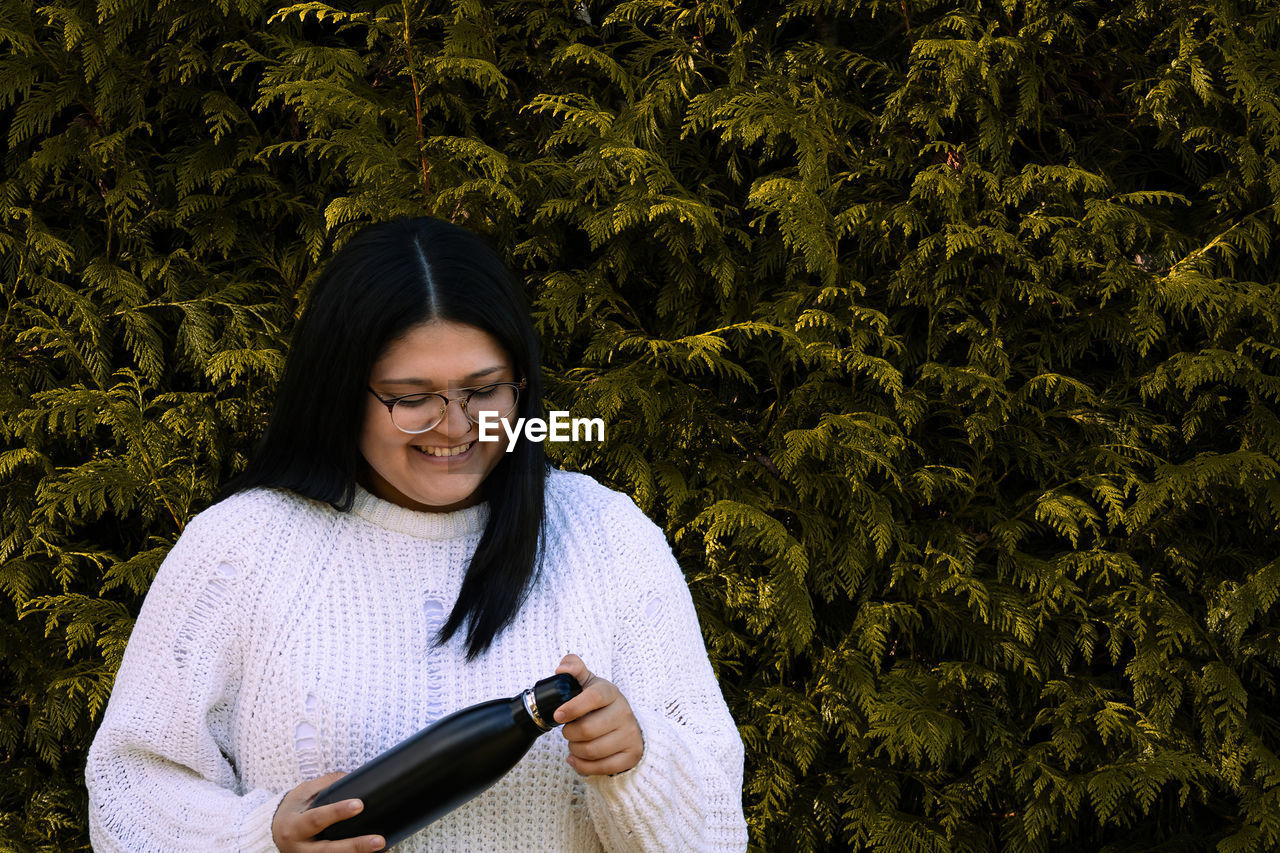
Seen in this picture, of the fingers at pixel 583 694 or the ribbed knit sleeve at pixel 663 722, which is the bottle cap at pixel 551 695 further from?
the ribbed knit sleeve at pixel 663 722

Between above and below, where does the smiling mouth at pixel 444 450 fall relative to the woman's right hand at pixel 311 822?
above

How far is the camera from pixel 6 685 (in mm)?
2941

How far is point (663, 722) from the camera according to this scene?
1618 millimetres

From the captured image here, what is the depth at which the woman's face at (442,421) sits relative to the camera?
169cm

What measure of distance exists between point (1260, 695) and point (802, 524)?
1.15 meters

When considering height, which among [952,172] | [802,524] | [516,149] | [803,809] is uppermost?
[516,149]

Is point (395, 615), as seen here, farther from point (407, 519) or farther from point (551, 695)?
point (551, 695)

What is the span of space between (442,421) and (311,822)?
57 centimetres

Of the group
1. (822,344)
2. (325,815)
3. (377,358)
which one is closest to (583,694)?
(325,815)

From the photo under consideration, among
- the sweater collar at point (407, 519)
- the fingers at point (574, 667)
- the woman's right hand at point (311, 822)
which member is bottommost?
the woman's right hand at point (311, 822)

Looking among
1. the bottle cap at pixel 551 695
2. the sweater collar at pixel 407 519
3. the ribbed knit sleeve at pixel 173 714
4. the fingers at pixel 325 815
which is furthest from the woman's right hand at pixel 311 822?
the sweater collar at pixel 407 519

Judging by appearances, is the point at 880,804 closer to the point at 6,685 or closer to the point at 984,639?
the point at 984,639

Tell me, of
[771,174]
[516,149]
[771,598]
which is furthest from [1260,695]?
[516,149]

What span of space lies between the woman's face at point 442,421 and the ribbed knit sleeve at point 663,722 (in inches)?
10.9
